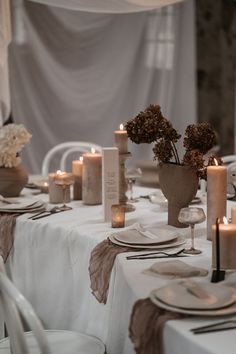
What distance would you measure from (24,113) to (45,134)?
0.77 ft

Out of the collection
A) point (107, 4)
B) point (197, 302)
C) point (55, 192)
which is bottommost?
point (197, 302)

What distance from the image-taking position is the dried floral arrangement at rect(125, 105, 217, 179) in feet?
6.44

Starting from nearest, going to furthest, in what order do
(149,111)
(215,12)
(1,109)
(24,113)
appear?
(149,111), (1,109), (24,113), (215,12)

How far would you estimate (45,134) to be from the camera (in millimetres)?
4637

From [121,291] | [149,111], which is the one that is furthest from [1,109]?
[121,291]

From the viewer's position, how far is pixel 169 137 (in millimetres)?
2027

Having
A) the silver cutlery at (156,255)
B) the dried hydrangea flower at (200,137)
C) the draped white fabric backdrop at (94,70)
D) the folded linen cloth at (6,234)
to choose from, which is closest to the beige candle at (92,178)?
the folded linen cloth at (6,234)

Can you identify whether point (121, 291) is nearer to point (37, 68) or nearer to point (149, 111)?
point (149, 111)

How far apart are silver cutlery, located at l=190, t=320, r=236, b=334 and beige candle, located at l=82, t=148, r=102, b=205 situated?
128 cm

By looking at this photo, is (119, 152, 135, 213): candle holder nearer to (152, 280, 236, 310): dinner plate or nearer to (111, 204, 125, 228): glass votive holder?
Result: (111, 204, 125, 228): glass votive holder

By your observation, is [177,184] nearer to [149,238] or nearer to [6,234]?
[149,238]

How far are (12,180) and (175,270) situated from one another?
1.28 metres

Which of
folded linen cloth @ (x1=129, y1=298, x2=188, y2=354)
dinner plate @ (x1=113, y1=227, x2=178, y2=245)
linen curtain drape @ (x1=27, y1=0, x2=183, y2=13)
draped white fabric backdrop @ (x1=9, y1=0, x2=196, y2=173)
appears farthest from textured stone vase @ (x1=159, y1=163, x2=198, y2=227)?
draped white fabric backdrop @ (x1=9, y1=0, x2=196, y2=173)

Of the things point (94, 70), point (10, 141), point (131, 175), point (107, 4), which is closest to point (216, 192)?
point (131, 175)
